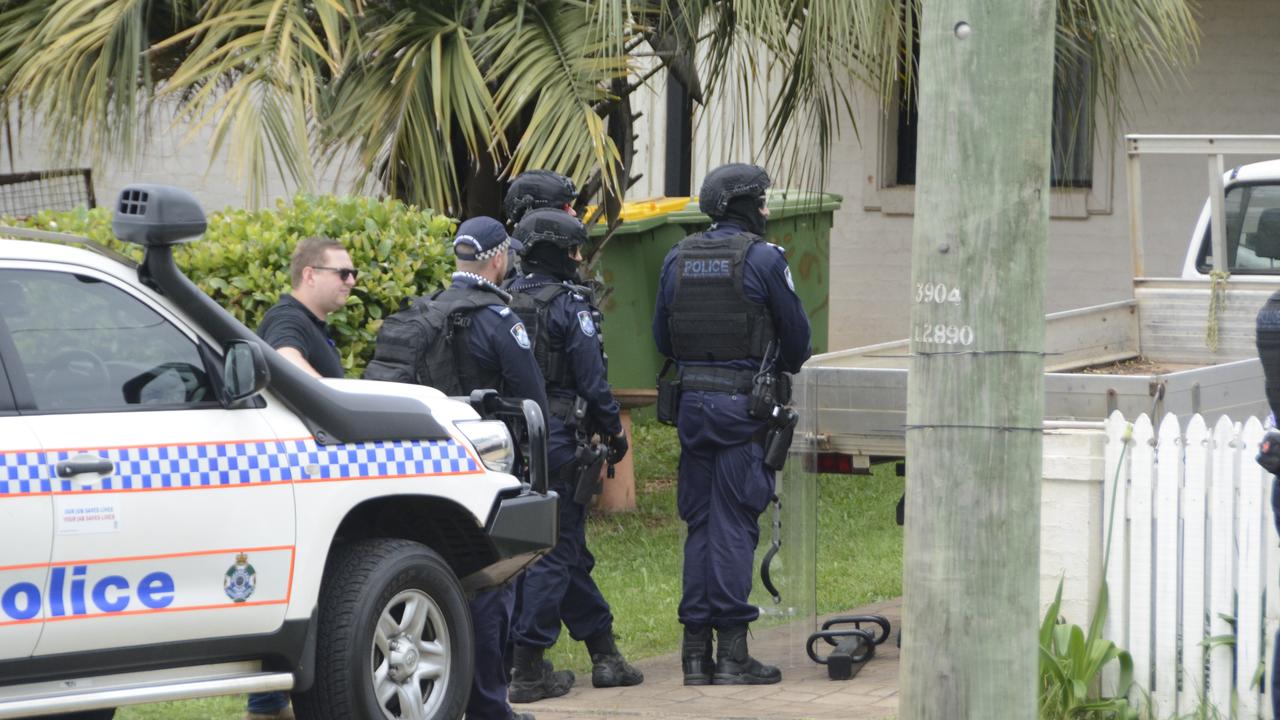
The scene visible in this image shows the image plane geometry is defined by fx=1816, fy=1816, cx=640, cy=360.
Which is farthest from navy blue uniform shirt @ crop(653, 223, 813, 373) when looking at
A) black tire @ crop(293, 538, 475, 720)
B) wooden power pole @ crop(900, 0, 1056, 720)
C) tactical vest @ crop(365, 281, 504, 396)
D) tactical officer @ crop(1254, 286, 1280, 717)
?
wooden power pole @ crop(900, 0, 1056, 720)

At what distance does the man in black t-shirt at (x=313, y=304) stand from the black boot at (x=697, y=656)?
70.9 inches

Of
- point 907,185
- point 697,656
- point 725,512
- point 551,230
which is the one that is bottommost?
point 697,656

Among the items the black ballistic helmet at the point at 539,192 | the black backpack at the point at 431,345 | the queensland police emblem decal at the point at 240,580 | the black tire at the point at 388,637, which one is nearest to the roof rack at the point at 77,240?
the queensland police emblem decal at the point at 240,580

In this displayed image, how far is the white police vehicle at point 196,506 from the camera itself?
186 inches

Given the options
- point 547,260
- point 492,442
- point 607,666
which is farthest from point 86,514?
point 607,666

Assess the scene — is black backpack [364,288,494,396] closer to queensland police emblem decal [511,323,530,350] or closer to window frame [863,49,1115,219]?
queensland police emblem decal [511,323,530,350]

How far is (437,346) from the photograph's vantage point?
246 inches

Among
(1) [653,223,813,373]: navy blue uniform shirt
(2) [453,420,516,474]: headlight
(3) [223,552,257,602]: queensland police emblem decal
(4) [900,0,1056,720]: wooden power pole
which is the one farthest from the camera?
(1) [653,223,813,373]: navy blue uniform shirt

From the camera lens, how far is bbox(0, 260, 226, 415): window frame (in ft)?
15.7

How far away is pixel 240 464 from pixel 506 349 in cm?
134

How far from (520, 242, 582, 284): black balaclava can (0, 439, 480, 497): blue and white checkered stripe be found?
1.35 metres

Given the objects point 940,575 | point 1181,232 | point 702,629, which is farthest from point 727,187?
point 1181,232

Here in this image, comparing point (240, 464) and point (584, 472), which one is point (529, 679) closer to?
point (584, 472)

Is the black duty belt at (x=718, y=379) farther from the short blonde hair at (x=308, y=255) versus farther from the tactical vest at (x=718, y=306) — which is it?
the short blonde hair at (x=308, y=255)
